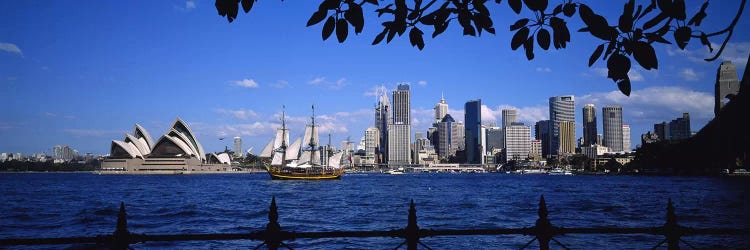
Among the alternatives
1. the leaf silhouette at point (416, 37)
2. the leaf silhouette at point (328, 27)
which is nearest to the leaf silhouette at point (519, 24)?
the leaf silhouette at point (416, 37)

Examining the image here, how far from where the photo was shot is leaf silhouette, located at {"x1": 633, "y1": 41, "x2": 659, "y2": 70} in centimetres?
273

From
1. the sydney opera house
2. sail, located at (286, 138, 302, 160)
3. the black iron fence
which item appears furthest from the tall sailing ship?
the black iron fence

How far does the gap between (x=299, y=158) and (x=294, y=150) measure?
2189 mm

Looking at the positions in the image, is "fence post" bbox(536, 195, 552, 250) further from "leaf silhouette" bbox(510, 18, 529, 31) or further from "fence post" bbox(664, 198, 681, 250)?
"leaf silhouette" bbox(510, 18, 529, 31)

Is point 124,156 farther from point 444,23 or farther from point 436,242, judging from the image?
point 444,23

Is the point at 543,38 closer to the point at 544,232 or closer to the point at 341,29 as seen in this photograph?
the point at 341,29

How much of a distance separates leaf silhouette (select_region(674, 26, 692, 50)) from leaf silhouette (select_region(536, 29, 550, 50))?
0.66 m

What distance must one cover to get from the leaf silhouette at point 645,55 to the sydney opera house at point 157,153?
Result: 152m

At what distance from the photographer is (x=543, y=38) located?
10.3 ft

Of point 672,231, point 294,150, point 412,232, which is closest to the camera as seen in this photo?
point 412,232

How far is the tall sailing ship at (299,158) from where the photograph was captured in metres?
109

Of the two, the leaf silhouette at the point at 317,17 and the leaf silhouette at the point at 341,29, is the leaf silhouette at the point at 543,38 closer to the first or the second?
the leaf silhouette at the point at 341,29

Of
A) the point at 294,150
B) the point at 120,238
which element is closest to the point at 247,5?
the point at 120,238

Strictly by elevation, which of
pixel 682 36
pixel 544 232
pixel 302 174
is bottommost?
pixel 302 174
